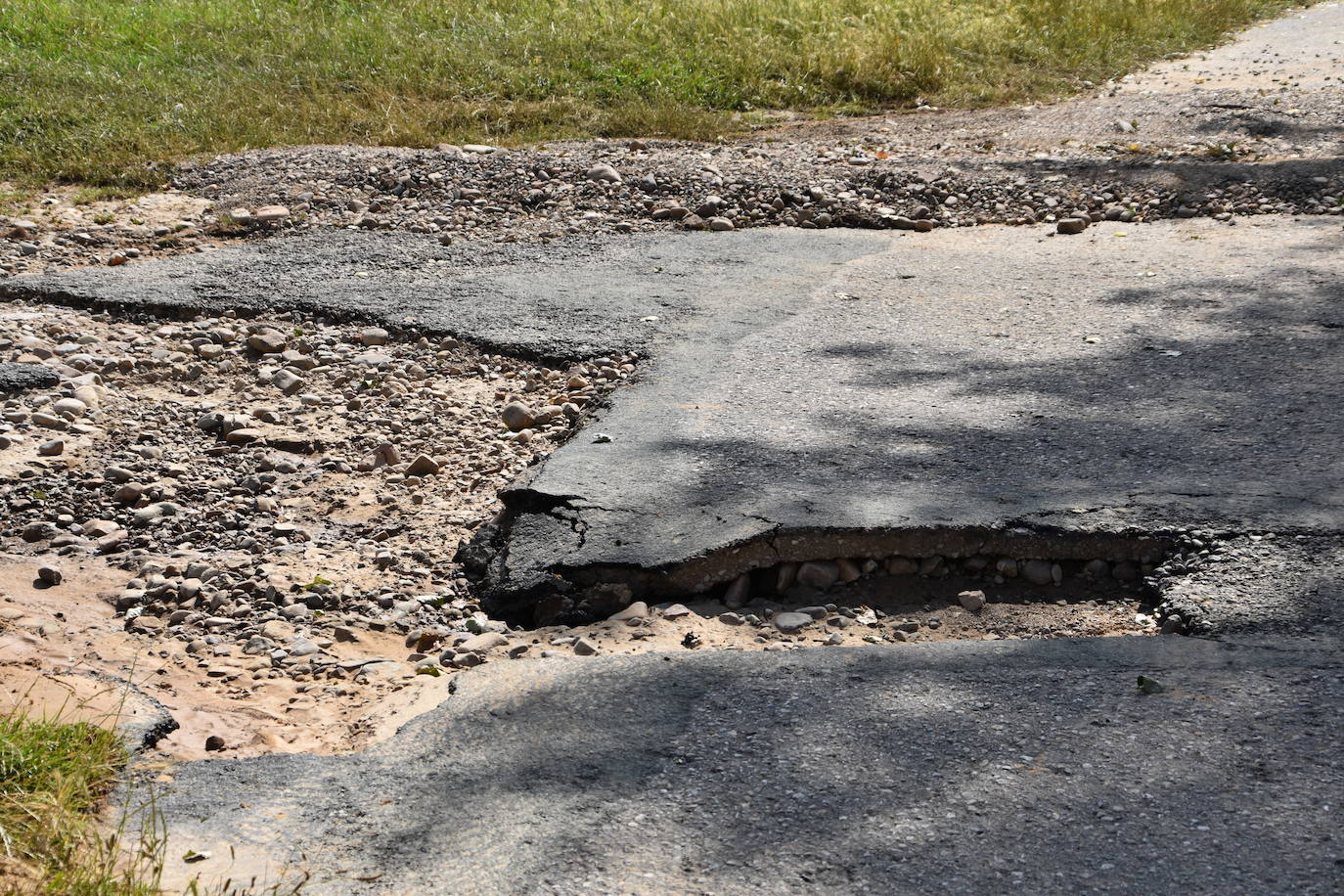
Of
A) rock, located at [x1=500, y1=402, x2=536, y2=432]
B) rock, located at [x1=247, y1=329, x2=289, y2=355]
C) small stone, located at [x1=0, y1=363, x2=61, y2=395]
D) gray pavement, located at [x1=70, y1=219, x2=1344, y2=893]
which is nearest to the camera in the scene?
gray pavement, located at [x1=70, y1=219, x2=1344, y2=893]

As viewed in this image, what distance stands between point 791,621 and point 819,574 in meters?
0.19

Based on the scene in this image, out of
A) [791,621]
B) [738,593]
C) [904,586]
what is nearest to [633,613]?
[738,593]

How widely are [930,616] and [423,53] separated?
7.52 meters

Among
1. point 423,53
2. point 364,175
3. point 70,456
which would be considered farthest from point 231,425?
point 423,53

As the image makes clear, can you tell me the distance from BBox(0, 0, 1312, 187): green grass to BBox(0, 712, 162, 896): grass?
5.47 meters

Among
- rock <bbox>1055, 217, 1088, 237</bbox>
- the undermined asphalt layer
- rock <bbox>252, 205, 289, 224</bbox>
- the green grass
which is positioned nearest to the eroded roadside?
the undermined asphalt layer

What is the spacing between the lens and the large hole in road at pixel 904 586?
9.59ft

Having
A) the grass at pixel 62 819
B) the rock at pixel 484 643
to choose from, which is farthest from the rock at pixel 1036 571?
the grass at pixel 62 819

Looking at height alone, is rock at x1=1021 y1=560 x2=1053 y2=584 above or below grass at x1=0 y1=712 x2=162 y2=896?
above

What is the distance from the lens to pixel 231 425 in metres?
4.18

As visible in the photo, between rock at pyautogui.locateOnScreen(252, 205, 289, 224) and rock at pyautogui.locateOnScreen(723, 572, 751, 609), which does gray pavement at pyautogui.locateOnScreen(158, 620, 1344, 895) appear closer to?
rock at pyautogui.locateOnScreen(723, 572, 751, 609)

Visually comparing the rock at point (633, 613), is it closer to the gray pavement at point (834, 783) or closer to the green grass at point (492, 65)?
the gray pavement at point (834, 783)

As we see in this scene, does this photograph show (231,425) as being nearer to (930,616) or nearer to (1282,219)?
(930,616)

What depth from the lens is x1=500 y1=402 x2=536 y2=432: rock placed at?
4113 mm
